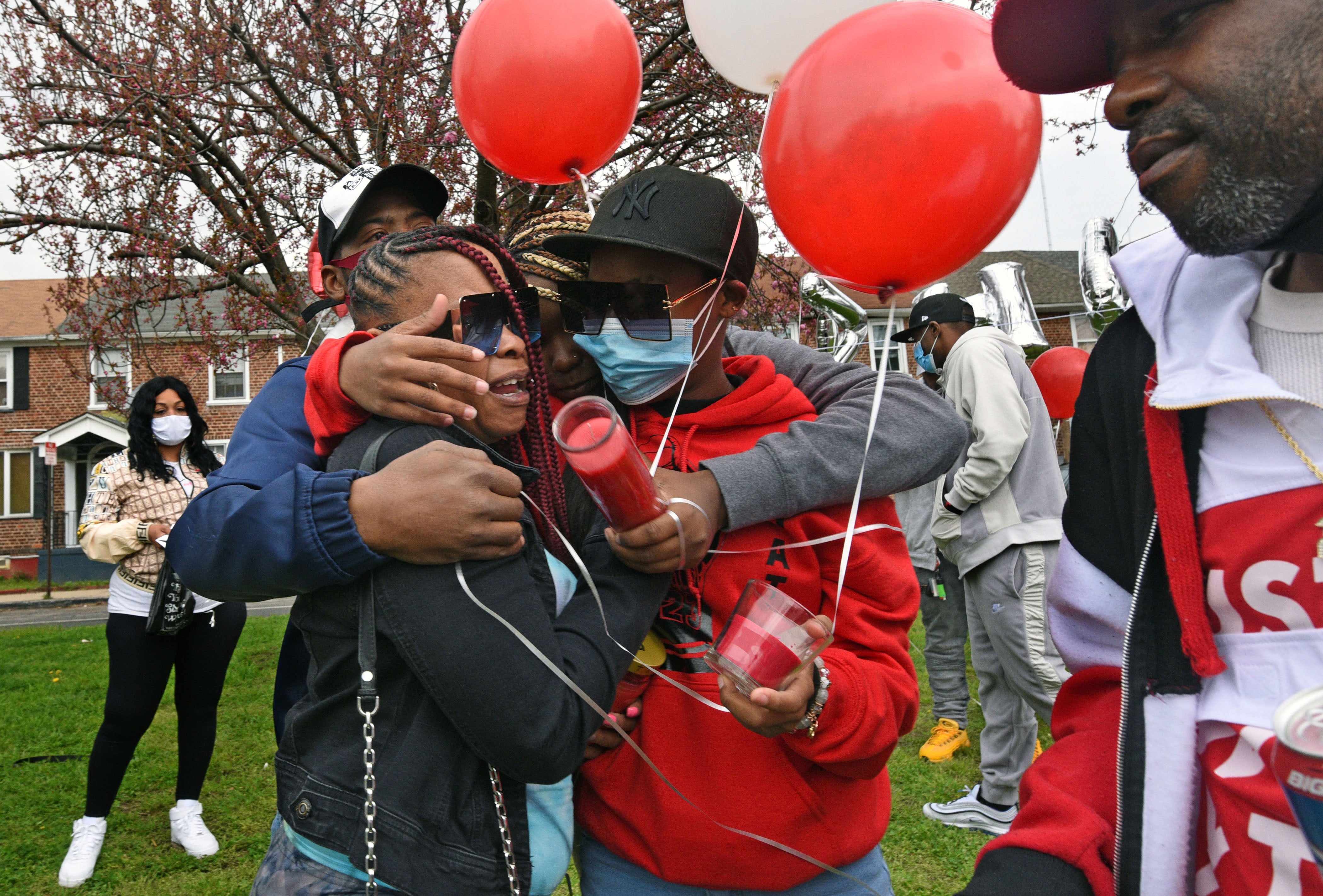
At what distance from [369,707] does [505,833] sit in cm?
33

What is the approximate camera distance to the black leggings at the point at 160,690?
4.06 m

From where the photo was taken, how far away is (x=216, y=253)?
20.8 ft

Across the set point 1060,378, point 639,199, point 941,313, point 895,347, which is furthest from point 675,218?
point 895,347

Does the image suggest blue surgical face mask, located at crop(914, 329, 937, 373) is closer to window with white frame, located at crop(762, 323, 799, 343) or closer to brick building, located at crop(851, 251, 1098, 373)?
window with white frame, located at crop(762, 323, 799, 343)

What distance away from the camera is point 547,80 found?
90.4 inches

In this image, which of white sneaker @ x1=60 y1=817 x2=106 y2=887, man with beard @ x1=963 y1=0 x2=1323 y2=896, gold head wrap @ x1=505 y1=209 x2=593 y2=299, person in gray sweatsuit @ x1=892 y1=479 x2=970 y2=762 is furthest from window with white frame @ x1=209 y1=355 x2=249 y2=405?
man with beard @ x1=963 y1=0 x2=1323 y2=896

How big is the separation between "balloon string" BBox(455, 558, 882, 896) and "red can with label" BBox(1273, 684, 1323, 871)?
929 mm

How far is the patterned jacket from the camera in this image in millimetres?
4461

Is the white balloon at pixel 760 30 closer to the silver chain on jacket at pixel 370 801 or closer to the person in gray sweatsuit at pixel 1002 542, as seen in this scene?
the silver chain on jacket at pixel 370 801

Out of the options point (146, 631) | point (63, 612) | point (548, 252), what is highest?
point (548, 252)

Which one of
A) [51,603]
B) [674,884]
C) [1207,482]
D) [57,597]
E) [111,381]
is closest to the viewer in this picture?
[1207,482]

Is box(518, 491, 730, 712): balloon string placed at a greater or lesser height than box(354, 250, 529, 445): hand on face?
lesser

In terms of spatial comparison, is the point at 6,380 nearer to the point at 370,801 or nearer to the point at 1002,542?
the point at 1002,542

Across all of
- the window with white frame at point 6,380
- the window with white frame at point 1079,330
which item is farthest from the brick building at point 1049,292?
the window with white frame at point 6,380
